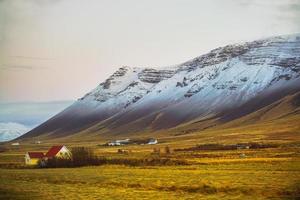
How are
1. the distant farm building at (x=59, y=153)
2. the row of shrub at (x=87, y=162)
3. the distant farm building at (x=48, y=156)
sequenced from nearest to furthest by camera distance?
the row of shrub at (x=87, y=162) < the distant farm building at (x=48, y=156) < the distant farm building at (x=59, y=153)

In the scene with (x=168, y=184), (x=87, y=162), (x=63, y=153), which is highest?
(x=63, y=153)

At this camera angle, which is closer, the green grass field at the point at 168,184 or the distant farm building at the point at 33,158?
the green grass field at the point at 168,184

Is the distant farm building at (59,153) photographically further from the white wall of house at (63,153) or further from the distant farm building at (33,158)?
the distant farm building at (33,158)

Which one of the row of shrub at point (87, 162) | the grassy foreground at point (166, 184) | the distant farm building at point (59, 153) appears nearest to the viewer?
the grassy foreground at point (166, 184)

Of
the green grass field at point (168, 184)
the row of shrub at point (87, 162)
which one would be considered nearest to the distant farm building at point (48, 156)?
the row of shrub at point (87, 162)

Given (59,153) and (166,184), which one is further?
(59,153)

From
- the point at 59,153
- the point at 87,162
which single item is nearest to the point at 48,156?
the point at 59,153

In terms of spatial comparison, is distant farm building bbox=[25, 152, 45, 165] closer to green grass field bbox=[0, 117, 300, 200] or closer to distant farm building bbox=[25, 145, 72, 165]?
distant farm building bbox=[25, 145, 72, 165]

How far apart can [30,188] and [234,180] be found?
441 inches

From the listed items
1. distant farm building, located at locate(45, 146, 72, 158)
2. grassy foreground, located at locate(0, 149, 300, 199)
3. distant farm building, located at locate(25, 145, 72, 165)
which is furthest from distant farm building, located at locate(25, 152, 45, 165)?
grassy foreground, located at locate(0, 149, 300, 199)

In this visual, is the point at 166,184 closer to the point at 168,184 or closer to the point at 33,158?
the point at 168,184

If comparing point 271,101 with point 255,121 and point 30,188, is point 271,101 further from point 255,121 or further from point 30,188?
point 30,188

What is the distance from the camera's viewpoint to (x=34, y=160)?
50844mm

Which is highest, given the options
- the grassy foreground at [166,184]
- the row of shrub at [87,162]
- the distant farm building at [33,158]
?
the distant farm building at [33,158]
